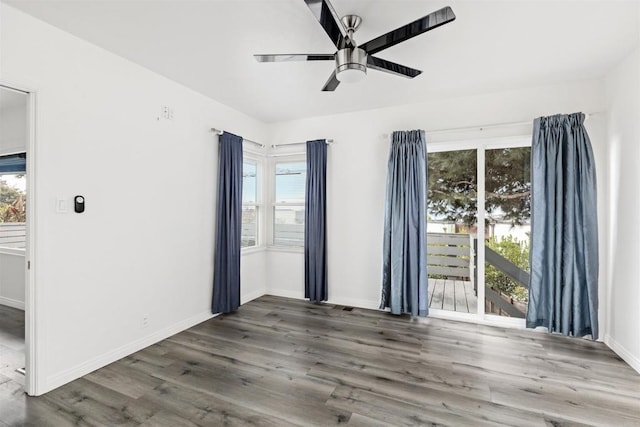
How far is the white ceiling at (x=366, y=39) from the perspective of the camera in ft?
6.64

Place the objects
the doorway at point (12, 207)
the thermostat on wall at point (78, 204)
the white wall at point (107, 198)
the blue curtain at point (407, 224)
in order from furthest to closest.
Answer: the doorway at point (12, 207) → the blue curtain at point (407, 224) → the thermostat on wall at point (78, 204) → the white wall at point (107, 198)

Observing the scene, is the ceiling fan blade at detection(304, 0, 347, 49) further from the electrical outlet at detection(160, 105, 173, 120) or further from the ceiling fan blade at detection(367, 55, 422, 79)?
the electrical outlet at detection(160, 105, 173, 120)

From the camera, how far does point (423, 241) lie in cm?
368

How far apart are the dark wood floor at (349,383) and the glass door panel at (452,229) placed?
560 millimetres

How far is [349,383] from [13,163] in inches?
194

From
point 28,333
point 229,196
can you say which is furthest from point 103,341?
point 229,196

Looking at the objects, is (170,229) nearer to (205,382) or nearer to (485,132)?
(205,382)

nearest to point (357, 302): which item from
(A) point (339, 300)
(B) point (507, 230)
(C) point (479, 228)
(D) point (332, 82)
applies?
(A) point (339, 300)

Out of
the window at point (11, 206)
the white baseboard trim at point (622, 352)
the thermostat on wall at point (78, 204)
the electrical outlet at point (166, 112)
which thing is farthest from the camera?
the window at point (11, 206)

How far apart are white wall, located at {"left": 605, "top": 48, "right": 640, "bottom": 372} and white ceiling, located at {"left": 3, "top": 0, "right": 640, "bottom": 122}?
0.27 m

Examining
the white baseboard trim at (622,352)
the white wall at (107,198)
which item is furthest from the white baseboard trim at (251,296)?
the white baseboard trim at (622,352)

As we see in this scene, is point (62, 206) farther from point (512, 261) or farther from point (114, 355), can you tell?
point (512, 261)

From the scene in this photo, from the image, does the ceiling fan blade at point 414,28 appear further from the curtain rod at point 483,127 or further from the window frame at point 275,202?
the window frame at point 275,202

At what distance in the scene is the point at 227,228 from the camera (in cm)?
377
